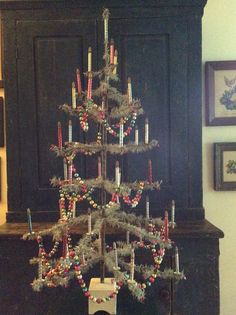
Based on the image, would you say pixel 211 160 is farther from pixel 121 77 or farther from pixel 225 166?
pixel 121 77

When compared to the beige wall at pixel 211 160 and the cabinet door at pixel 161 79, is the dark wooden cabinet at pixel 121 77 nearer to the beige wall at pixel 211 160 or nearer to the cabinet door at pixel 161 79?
the cabinet door at pixel 161 79

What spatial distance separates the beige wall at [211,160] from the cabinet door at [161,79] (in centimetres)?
41

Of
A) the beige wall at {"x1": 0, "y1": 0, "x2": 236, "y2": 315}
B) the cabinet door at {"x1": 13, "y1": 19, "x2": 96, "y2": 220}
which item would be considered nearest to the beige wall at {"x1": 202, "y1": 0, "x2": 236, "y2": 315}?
the beige wall at {"x1": 0, "y1": 0, "x2": 236, "y2": 315}

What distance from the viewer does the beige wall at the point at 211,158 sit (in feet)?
7.21

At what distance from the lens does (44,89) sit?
1878 millimetres

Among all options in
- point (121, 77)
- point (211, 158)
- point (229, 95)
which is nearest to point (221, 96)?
point (229, 95)

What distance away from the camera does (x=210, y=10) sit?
2197 millimetres

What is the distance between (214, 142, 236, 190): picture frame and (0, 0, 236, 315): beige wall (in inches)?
1.5

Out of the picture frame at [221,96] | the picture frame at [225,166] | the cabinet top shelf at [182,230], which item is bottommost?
the cabinet top shelf at [182,230]

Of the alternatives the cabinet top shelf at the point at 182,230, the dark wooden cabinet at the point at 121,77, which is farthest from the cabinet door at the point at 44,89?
the cabinet top shelf at the point at 182,230

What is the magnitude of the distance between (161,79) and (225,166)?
71cm

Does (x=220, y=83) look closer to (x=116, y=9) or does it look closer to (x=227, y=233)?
(x=116, y=9)

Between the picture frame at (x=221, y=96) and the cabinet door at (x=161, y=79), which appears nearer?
the cabinet door at (x=161, y=79)

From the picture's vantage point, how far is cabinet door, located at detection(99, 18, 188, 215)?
1853 millimetres
